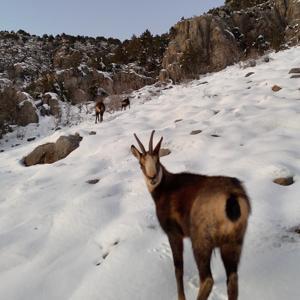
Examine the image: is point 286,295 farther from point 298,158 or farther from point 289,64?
point 289,64

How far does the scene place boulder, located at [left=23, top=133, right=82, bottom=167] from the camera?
35.3ft

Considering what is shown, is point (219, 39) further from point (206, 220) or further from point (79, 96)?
point (206, 220)

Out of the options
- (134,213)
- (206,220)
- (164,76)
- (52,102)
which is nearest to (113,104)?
(52,102)

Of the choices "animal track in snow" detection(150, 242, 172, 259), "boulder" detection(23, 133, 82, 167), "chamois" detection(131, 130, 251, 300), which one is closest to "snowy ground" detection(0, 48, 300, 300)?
"animal track in snow" detection(150, 242, 172, 259)

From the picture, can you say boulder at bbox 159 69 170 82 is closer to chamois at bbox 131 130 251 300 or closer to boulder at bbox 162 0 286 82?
boulder at bbox 162 0 286 82

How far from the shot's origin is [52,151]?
10.9m

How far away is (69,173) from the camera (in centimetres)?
862

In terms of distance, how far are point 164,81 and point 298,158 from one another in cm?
1876

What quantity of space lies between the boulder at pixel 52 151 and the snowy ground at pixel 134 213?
0.43 m

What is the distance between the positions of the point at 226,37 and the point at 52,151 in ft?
64.0

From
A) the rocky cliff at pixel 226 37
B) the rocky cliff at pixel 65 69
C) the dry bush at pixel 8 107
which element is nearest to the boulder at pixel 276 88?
the rocky cliff at pixel 226 37

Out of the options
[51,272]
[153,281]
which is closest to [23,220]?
[51,272]

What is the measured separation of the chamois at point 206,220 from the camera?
2.91 m

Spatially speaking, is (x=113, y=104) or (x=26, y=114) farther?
(x=26, y=114)
